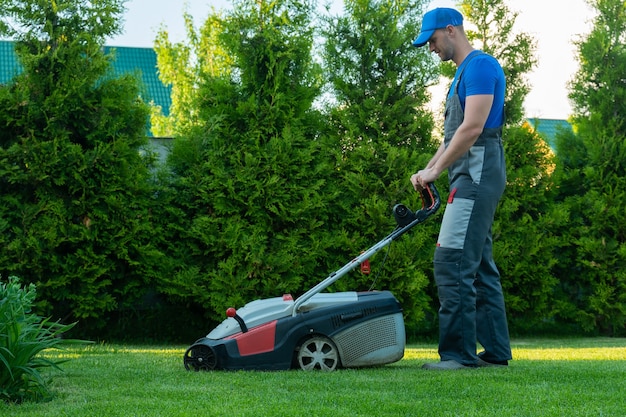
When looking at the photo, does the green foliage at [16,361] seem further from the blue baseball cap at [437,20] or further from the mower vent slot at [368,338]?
the blue baseball cap at [437,20]

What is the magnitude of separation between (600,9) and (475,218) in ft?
21.1

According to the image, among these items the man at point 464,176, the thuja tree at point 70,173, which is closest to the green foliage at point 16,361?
the man at point 464,176

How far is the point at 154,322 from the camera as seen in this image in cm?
812

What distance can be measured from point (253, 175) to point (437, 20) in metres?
3.65

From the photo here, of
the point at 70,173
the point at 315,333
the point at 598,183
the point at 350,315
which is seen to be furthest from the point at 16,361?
the point at 598,183

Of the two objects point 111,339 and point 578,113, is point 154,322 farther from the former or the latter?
point 578,113

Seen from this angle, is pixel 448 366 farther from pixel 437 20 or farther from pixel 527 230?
pixel 527 230

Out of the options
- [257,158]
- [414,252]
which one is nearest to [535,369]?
[414,252]

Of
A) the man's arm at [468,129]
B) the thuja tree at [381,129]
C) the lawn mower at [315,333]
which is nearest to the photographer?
the man's arm at [468,129]

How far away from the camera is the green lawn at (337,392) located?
120 inches

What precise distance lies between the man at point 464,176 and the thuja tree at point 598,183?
4860 mm

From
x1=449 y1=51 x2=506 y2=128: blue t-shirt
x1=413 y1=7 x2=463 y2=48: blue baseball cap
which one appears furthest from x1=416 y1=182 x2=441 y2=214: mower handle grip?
x1=413 y1=7 x2=463 y2=48: blue baseball cap

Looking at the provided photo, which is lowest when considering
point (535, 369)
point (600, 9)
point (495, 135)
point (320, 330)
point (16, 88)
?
point (535, 369)

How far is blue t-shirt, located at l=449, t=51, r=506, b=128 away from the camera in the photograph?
4.21 m
